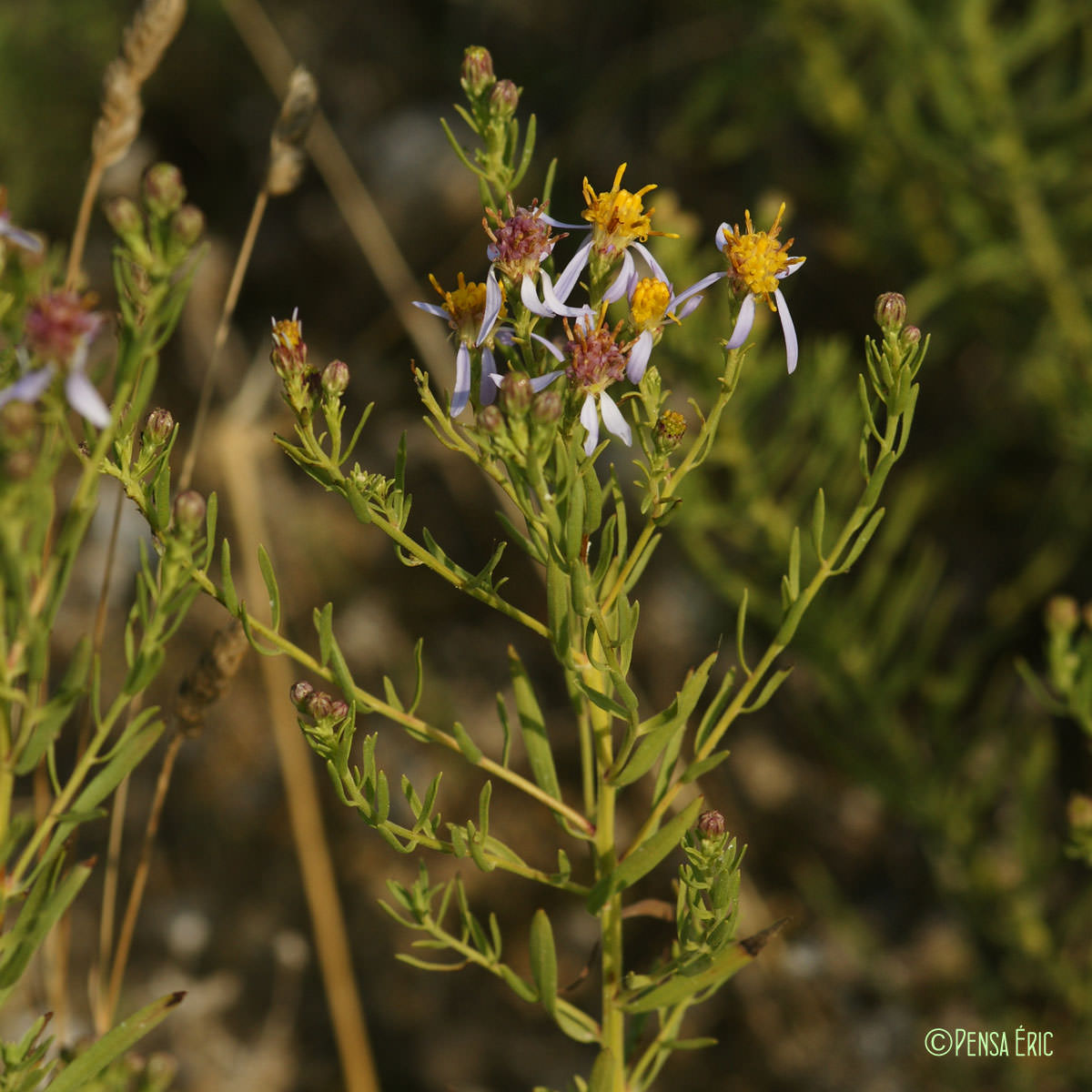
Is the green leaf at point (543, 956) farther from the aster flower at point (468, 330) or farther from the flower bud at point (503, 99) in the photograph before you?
the flower bud at point (503, 99)

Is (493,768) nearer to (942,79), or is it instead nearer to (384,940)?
(942,79)

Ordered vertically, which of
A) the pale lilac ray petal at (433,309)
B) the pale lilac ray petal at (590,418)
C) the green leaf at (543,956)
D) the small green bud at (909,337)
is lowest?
the green leaf at (543,956)

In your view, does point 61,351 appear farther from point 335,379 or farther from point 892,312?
point 892,312

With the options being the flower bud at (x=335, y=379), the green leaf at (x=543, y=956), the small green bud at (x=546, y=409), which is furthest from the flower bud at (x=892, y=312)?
the green leaf at (x=543, y=956)

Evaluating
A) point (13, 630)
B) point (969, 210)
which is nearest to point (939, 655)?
point (969, 210)

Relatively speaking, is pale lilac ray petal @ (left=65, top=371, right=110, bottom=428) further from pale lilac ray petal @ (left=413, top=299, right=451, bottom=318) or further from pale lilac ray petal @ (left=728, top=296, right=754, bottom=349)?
pale lilac ray petal @ (left=728, top=296, right=754, bottom=349)

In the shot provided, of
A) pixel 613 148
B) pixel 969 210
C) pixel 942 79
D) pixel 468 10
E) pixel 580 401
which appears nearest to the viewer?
pixel 580 401
